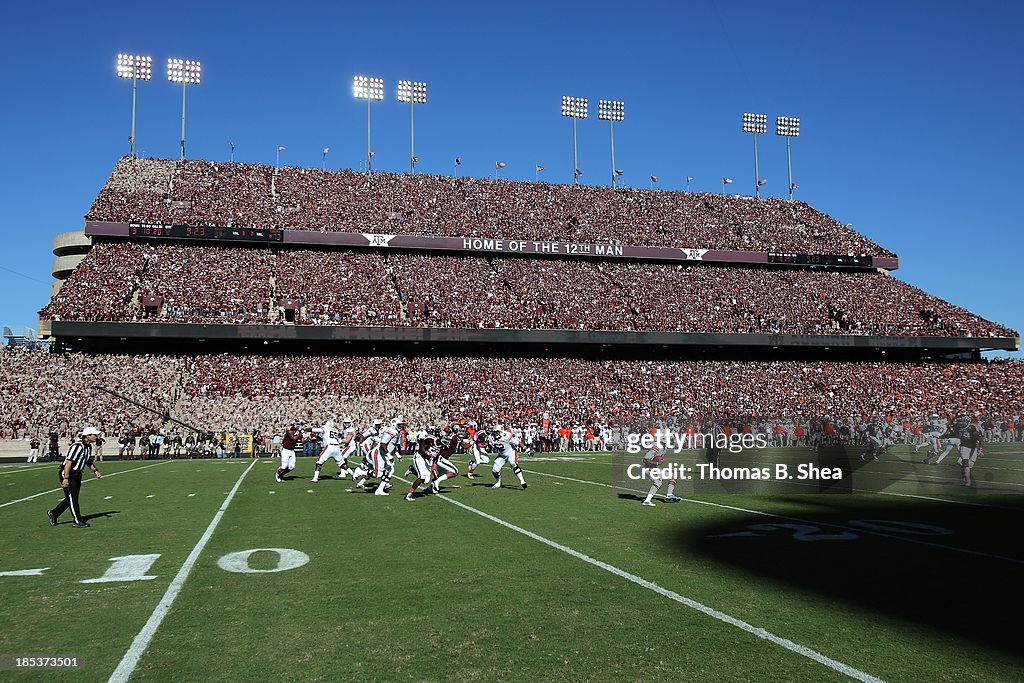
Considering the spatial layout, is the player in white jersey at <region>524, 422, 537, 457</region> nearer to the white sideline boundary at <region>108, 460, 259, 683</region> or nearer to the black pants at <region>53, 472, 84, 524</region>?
the black pants at <region>53, 472, 84, 524</region>

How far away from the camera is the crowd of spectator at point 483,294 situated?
43.7m

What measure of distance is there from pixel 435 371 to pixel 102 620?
120 feet

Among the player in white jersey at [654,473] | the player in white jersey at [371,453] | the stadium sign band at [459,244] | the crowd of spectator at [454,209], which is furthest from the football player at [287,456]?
the crowd of spectator at [454,209]

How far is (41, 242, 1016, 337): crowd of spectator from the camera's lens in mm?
43719

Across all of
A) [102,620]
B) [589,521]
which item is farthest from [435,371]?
[102,620]

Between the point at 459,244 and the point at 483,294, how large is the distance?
18.1 feet

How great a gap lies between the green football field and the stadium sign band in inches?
1471

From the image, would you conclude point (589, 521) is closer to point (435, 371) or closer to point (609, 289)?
point (435, 371)

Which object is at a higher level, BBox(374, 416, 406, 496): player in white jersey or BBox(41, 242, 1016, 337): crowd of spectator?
BBox(41, 242, 1016, 337): crowd of spectator

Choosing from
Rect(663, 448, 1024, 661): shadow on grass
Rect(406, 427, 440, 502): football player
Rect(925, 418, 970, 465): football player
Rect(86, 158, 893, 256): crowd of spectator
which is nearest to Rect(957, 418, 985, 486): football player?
Rect(925, 418, 970, 465): football player

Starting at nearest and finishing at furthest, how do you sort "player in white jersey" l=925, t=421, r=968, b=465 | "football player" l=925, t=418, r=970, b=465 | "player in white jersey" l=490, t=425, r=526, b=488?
"player in white jersey" l=490, t=425, r=526, b=488 < "football player" l=925, t=418, r=970, b=465 < "player in white jersey" l=925, t=421, r=968, b=465

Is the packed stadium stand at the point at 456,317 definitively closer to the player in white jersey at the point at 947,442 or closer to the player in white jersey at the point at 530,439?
the player in white jersey at the point at 530,439

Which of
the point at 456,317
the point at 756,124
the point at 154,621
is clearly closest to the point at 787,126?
the point at 756,124

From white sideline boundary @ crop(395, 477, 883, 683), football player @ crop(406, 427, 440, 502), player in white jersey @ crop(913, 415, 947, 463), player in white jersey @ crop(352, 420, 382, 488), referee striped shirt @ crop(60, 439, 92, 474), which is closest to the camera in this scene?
white sideline boundary @ crop(395, 477, 883, 683)
